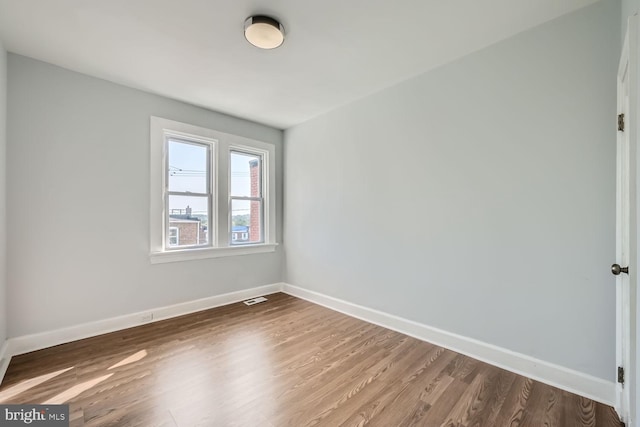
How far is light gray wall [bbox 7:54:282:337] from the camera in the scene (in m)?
2.44

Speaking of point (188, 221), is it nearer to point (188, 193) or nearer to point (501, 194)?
point (188, 193)

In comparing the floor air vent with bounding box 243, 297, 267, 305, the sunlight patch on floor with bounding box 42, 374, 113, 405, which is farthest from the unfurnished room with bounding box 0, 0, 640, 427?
the floor air vent with bounding box 243, 297, 267, 305

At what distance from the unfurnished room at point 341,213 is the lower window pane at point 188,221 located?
1.1 inches

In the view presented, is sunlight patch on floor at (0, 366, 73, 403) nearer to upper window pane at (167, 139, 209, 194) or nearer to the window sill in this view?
the window sill

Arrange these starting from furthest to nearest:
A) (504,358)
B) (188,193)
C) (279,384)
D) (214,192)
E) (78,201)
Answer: (214,192) → (188,193) → (78,201) → (504,358) → (279,384)

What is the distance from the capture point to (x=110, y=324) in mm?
2871

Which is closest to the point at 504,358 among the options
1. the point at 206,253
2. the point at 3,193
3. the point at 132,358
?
the point at 132,358

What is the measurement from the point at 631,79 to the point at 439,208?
1465 mm

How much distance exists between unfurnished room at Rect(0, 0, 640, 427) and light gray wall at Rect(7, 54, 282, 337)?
16 millimetres

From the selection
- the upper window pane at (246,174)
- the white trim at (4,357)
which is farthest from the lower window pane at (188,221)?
the white trim at (4,357)

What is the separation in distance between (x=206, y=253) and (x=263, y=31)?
106 inches

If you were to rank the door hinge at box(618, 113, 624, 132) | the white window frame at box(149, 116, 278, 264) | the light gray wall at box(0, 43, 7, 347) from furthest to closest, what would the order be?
the white window frame at box(149, 116, 278, 264), the light gray wall at box(0, 43, 7, 347), the door hinge at box(618, 113, 624, 132)

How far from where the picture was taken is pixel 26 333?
246cm

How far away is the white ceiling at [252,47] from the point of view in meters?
1.87
